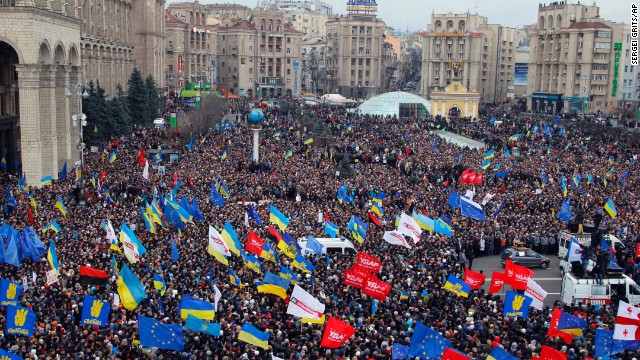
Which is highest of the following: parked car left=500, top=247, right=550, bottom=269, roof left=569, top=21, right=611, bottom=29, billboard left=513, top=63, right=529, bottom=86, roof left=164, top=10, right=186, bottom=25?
roof left=164, top=10, right=186, bottom=25

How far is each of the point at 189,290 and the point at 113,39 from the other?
40.8 meters

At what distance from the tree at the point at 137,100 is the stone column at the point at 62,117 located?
636 inches

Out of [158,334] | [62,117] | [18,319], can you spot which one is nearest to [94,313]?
[18,319]

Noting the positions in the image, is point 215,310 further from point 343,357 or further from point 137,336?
point 343,357

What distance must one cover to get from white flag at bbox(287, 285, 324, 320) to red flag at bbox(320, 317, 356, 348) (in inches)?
46.7

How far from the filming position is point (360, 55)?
101062mm

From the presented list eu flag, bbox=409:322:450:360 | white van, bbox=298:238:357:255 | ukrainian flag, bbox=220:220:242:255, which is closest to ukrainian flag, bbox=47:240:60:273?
ukrainian flag, bbox=220:220:242:255

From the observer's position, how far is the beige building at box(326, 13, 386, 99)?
10069 centimetres

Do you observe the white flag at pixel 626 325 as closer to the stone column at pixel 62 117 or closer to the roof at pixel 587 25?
the stone column at pixel 62 117

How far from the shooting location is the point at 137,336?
1338 cm

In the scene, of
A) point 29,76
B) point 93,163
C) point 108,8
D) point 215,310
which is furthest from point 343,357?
point 108,8

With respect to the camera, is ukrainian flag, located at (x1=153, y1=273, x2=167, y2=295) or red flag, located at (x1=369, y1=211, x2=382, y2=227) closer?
ukrainian flag, located at (x1=153, y1=273, x2=167, y2=295)

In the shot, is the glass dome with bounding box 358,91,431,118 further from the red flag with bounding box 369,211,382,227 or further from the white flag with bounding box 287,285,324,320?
the white flag with bounding box 287,285,324,320

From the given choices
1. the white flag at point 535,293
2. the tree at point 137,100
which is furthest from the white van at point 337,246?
the tree at point 137,100
